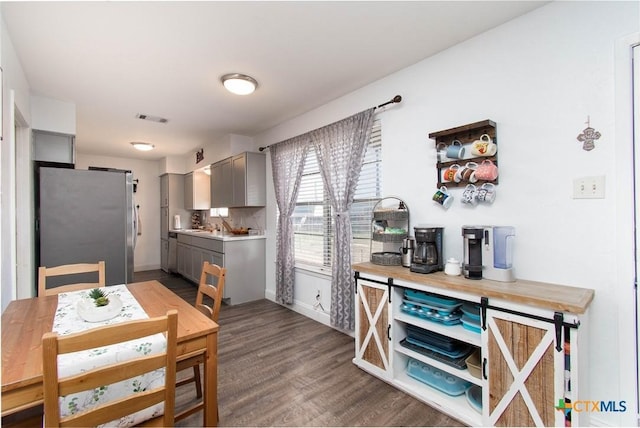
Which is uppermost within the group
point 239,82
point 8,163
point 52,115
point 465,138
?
point 239,82

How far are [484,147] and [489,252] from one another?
27.8 inches

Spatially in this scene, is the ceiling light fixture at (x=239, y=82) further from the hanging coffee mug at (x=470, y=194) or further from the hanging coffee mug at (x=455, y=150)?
the hanging coffee mug at (x=470, y=194)

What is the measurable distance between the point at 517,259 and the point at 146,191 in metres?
7.03

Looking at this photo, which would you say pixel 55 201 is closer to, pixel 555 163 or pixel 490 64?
pixel 490 64

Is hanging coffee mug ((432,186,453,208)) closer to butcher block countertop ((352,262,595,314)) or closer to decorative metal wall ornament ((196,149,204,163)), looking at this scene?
butcher block countertop ((352,262,595,314))

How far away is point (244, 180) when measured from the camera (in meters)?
4.11

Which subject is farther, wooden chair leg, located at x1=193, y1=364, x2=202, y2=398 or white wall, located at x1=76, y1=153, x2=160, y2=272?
white wall, located at x1=76, y1=153, x2=160, y2=272

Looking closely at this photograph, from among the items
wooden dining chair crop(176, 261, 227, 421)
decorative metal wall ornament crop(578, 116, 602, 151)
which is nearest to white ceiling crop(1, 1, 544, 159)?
decorative metal wall ornament crop(578, 116, 602, 151)

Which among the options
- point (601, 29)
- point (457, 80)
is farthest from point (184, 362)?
point (601, 29)

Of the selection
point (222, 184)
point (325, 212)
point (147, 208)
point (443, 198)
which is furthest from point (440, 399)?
point (147, 208)

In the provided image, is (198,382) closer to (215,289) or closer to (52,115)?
(215,289)

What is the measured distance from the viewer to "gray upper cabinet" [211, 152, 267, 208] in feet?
13.5

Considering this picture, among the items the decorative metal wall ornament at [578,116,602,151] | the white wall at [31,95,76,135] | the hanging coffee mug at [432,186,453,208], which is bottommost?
the hanging coffee mug at [432,186,453,208]

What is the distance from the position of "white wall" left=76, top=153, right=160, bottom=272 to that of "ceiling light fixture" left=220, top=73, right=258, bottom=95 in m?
4.87
